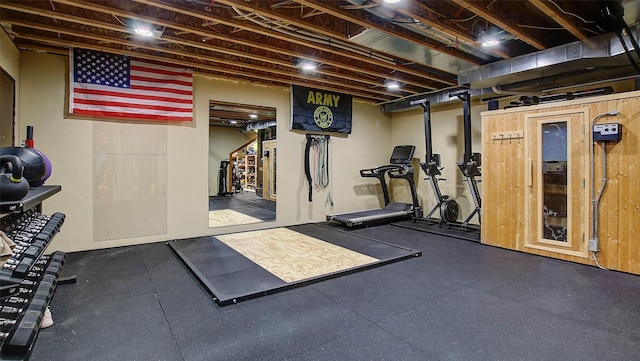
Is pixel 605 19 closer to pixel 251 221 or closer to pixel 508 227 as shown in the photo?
pixel 508 227

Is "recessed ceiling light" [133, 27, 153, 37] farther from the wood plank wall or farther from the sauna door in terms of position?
the sauna door

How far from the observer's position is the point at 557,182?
15.0 feet

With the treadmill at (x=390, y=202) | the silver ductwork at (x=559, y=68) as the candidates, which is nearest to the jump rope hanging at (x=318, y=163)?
the treadmill at (x=390, y=202)

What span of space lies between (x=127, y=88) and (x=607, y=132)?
266 inches

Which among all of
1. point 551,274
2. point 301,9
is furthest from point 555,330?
point 301,9

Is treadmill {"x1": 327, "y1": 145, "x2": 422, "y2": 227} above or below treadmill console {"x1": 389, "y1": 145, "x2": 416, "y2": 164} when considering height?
below

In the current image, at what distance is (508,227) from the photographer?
5.03 m

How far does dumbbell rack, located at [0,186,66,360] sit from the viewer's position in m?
1.84

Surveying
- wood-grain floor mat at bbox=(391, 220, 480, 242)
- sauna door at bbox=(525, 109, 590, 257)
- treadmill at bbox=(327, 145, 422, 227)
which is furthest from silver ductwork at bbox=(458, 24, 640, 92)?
wood-grain floor mat at bbox=(391, 220, 480, 242)

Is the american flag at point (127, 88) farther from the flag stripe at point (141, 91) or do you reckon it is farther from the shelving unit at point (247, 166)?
the shelving unit at point (247, 166)

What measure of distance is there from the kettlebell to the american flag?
348cm

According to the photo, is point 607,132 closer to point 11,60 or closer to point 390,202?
point 390,202

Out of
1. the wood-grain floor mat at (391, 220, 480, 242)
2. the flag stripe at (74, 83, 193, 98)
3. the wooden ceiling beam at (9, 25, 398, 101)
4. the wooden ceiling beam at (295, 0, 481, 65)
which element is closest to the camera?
the wooden ceiling beam at (295, 0, 481, 65)

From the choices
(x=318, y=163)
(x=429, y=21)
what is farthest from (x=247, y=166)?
(x=429, y=21)
